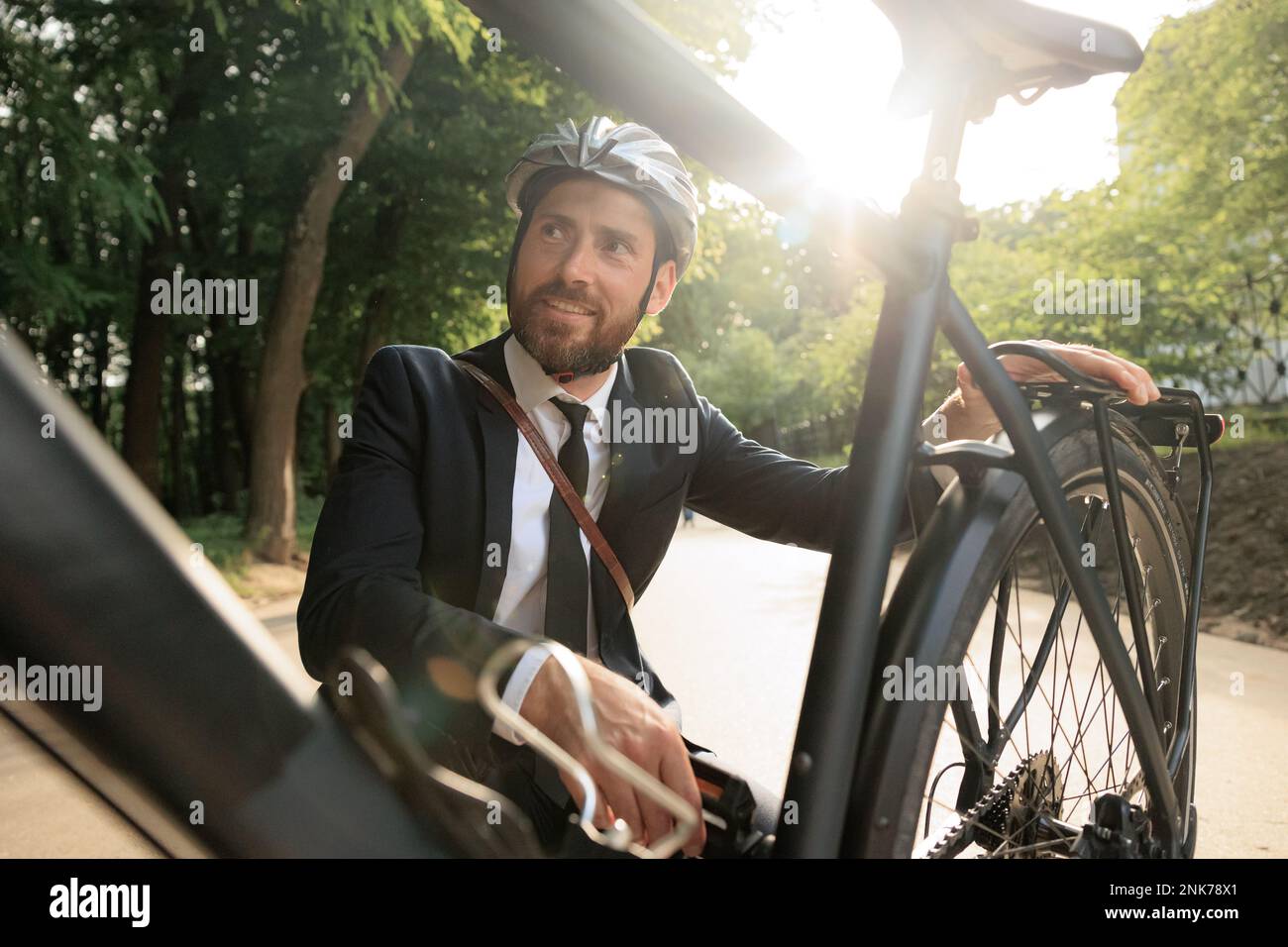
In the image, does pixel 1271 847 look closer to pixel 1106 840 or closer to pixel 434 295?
pixel 1106 840

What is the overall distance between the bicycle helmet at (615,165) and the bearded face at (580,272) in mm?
35

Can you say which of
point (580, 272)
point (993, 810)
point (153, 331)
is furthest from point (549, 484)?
point (153, 331)

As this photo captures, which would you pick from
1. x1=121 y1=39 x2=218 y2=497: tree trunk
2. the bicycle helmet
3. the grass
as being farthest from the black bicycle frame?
x1=121 y1=39 x2=218 y2=497: tree trunk

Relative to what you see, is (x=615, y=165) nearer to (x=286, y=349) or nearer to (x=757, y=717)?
(x=757, y=717)

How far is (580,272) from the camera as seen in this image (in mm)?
2201

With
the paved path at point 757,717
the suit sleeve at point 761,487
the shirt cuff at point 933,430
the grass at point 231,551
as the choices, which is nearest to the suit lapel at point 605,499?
the suit sleeve at point 761,487

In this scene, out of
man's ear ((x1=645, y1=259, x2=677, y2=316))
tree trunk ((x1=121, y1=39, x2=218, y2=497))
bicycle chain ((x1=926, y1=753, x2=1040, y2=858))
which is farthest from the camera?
tree trunk ((x1=121, y1=39, x2=218, y2=497))

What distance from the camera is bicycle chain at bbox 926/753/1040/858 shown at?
1671 millimetres

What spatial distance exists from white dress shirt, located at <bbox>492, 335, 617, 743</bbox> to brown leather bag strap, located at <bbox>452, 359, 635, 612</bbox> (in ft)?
0.07

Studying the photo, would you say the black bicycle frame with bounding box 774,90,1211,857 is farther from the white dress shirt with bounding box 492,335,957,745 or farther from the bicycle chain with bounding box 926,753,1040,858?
the white dress shirt with bounding box 492,335,957,745

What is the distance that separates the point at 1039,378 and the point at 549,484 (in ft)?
2.99

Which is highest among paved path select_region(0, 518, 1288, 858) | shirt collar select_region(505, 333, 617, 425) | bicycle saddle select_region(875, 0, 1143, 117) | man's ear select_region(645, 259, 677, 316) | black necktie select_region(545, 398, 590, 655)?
man's ear select_region(645, 259, 677, 316)

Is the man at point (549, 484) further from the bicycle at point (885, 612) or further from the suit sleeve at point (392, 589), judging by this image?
the bicycle at point (885, 612)
